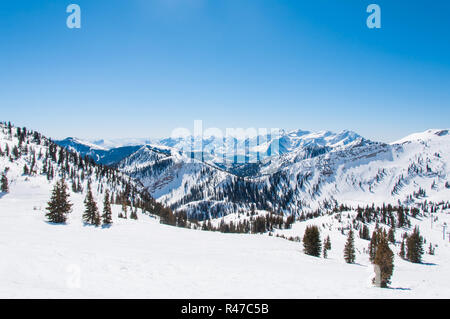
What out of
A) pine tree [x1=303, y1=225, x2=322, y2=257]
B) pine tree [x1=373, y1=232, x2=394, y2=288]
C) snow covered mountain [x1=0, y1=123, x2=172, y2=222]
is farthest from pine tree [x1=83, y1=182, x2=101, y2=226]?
snow covered mountain [x1=0, y1=123, x2=172, y2=222]

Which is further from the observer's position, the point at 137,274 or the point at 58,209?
the point at 58,209

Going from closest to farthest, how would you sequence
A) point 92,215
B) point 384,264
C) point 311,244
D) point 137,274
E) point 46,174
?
1. point 137,274
2. point 384,264
3. point 92,215
4. point 311,244
5. point 46,174

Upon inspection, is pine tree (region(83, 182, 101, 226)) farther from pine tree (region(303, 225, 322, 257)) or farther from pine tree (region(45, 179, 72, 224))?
pine tree (region(303, 225, 322, 257))

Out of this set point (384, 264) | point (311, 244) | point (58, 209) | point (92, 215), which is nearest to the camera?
point (384, 264)

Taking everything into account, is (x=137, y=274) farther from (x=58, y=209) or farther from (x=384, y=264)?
(x=384, y=264)

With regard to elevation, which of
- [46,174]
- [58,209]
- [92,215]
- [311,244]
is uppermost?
[58,209]

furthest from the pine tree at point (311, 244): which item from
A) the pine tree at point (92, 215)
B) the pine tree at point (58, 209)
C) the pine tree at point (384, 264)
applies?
the pine tree at point (58, 209)

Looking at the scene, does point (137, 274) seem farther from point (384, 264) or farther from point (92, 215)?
point (92, 215)

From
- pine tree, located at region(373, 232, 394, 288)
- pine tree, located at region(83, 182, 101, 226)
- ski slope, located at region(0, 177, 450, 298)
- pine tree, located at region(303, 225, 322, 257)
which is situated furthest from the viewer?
pine tree, located at region(303, 225, 322, 257)

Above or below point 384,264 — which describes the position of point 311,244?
below

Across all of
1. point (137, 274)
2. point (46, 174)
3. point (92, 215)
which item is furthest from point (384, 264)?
point (46, 174)

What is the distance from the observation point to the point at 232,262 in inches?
1136
